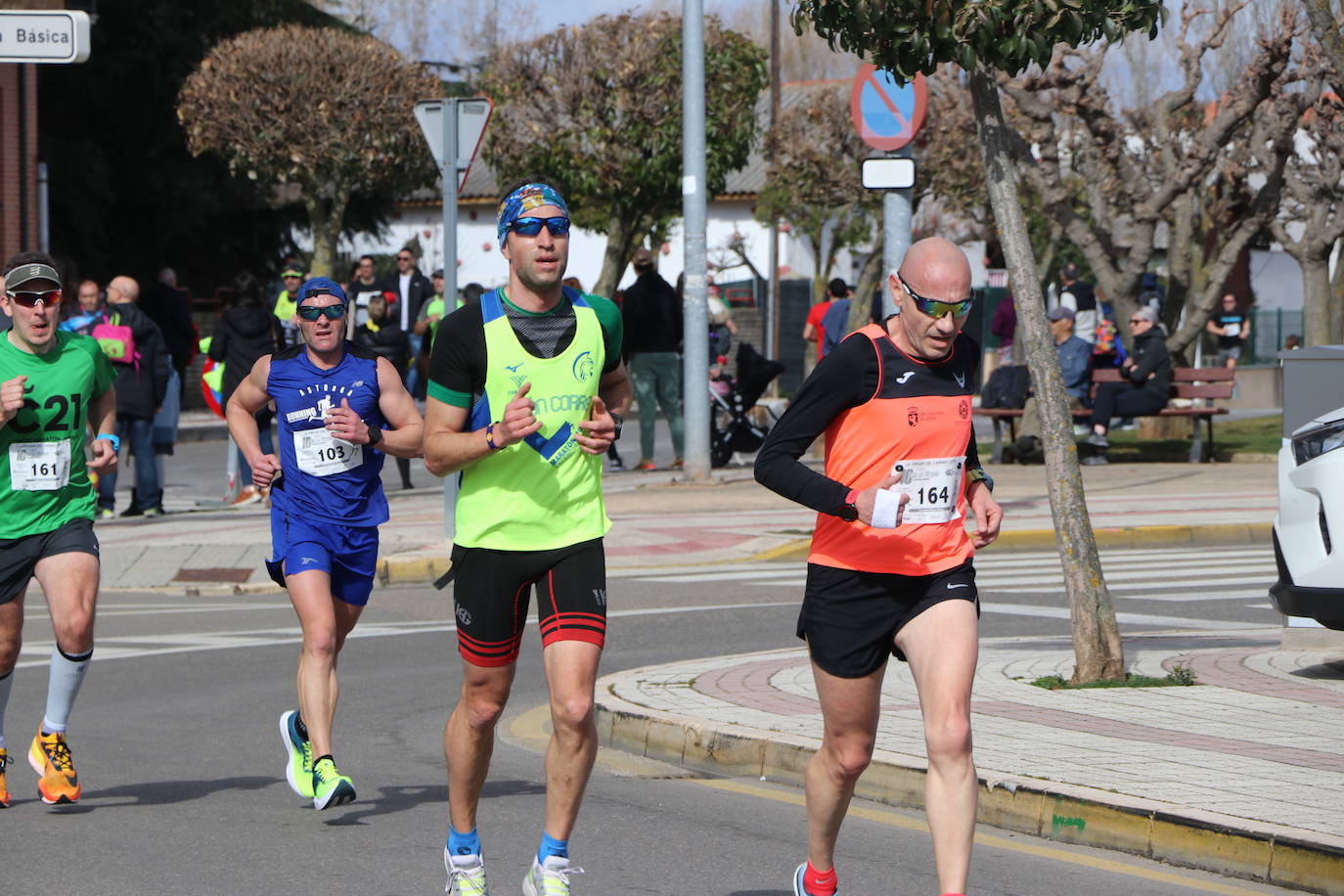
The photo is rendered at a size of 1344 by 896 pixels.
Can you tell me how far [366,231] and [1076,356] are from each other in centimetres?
2099

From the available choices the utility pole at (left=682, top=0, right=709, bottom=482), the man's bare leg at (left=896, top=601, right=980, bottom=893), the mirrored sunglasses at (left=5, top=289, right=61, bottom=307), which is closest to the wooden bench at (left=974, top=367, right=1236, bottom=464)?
the utility pole at (left=682, top=0, right=709, bottom=482)

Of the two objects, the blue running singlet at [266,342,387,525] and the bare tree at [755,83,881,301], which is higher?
the bare tree at [755,83,881,301]

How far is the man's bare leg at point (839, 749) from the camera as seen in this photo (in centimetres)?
564

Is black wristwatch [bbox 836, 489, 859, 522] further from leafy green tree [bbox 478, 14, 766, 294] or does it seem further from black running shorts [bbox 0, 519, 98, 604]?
leafy green tree [bbox 478, 14, 766, 294]

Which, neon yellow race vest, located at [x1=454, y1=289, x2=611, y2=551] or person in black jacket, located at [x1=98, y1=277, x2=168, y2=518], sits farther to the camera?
person in black jacket, located at [x1=98, y1=277, x2=168, y2=518]

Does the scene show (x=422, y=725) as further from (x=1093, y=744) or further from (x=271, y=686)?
(x=1093, y=744)

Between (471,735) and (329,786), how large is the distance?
1511mm

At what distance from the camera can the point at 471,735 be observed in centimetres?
598

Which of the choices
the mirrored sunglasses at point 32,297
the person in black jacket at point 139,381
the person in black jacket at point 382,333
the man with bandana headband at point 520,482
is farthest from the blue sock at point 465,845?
the person in black jacket at point 382,333

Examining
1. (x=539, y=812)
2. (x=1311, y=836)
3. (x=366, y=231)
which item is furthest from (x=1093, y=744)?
(x=366, y=231)

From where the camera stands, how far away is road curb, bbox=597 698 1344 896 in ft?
20.6

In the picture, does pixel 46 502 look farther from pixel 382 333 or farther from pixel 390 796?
pixel 382 333

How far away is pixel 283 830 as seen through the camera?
281 inches

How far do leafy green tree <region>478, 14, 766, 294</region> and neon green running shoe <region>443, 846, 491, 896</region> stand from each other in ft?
70.8
